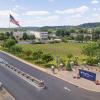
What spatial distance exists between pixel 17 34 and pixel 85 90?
497ft

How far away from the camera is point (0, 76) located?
58.0 metres

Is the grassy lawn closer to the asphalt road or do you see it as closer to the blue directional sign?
the asphalt road

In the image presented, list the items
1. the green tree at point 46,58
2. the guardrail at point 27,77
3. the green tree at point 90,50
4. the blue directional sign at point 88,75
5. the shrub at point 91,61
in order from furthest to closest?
the green tree at point 90,50 < the green tree at point 46,58 < the shrub at point 91,61 < the blue directional sign at point 88,75 < the guardrail at point 27,77

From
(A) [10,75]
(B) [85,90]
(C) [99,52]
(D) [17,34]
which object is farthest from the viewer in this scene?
(D) [17,34]

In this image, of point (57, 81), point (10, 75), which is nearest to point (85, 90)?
point (57, 81)

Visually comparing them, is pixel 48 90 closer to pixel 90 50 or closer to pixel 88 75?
pixel 88 75

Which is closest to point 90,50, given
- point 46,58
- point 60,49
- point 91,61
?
point 91,61

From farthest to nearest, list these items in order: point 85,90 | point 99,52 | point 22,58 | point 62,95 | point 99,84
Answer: point 22,58
point 99,52
point 99,84
point 85,90
point 62,95

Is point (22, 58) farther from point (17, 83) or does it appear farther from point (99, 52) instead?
point (17, 83)

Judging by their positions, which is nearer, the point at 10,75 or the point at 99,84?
the point at 99,84

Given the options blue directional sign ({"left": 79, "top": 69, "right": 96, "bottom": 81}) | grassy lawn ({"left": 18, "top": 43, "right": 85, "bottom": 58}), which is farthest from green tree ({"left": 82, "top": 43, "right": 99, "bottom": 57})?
blue directional sign ({"left": 79, "top": 69, "right": 96, "bottom": 81})

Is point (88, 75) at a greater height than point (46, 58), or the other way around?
point (88, 75)

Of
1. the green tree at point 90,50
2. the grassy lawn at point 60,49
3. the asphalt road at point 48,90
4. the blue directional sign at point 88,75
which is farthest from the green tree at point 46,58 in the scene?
the blue directional sign at point 88,75

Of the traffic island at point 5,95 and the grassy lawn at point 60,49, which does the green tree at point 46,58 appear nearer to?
the grassy lawn at point 60,49
